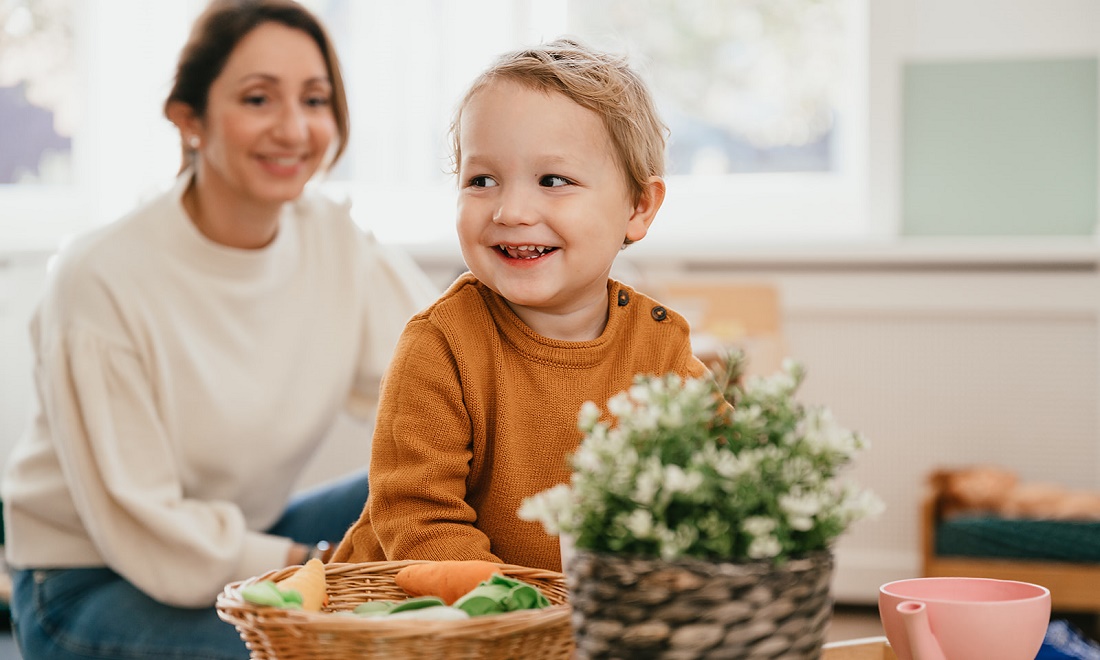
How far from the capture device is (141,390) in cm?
165

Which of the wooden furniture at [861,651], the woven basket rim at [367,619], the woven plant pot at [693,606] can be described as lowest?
the wooden furniture at [861,651]

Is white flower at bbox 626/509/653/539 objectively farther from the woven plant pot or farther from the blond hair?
the blond hair

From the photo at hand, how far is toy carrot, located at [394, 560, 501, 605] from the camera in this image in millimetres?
790

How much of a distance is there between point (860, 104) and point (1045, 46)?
1.67 ft

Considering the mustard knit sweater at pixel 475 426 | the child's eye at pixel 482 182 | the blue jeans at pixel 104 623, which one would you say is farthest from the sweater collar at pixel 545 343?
the blue jeans at pixel 104 623

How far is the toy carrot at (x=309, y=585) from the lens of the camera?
739mm

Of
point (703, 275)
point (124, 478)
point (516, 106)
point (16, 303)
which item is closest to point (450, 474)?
point (516, 106)

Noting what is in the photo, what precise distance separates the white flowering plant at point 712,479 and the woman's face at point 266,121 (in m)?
1.26

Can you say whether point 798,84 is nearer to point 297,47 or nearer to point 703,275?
point 703,275

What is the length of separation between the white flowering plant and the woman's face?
1255 millimetres

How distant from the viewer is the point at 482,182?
1.04m

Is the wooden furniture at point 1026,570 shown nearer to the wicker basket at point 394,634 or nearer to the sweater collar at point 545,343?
the sweater collar at point 545,343

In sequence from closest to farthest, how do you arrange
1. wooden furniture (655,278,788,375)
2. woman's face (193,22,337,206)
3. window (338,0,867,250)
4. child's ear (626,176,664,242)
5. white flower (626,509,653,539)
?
white flower (626,509,653,539), child's ear (626,176,664,242), woman's face (193,22,337,206), wooden furniture (655,278,788,375), window (338,0,867,250)

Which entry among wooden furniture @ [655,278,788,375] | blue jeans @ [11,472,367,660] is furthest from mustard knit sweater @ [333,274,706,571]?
wooden furniture @ [655,278,788,375]
